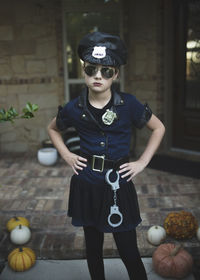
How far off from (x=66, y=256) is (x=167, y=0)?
4.36 meters

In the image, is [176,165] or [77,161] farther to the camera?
[176,165]

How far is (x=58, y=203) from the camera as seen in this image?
4312 mm

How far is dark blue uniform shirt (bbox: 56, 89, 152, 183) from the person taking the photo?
224cm

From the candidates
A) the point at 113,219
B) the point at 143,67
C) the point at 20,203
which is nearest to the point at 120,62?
the point at 113,219

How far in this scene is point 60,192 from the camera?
15.4 feet

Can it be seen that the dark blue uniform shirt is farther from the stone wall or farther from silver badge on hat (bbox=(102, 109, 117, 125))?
the stone wall

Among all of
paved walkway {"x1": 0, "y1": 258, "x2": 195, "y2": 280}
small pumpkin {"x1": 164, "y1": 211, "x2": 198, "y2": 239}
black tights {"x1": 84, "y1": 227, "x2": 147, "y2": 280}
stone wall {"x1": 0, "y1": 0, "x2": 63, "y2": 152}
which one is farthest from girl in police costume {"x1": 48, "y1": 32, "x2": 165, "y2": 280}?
stone wall {"x1": 0, "y1": 0, "x2": 63, "y2": 152}

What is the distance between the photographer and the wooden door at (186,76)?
5711mm

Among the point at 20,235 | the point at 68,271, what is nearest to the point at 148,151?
the point at 68,271

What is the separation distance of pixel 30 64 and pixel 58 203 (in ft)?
9.53

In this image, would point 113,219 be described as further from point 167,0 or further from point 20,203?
point 167,0

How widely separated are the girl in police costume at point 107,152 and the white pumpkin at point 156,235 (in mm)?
870

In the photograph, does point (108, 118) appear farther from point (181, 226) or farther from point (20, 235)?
point (20, 235)

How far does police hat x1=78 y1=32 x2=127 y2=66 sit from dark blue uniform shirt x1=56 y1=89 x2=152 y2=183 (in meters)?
0.24
